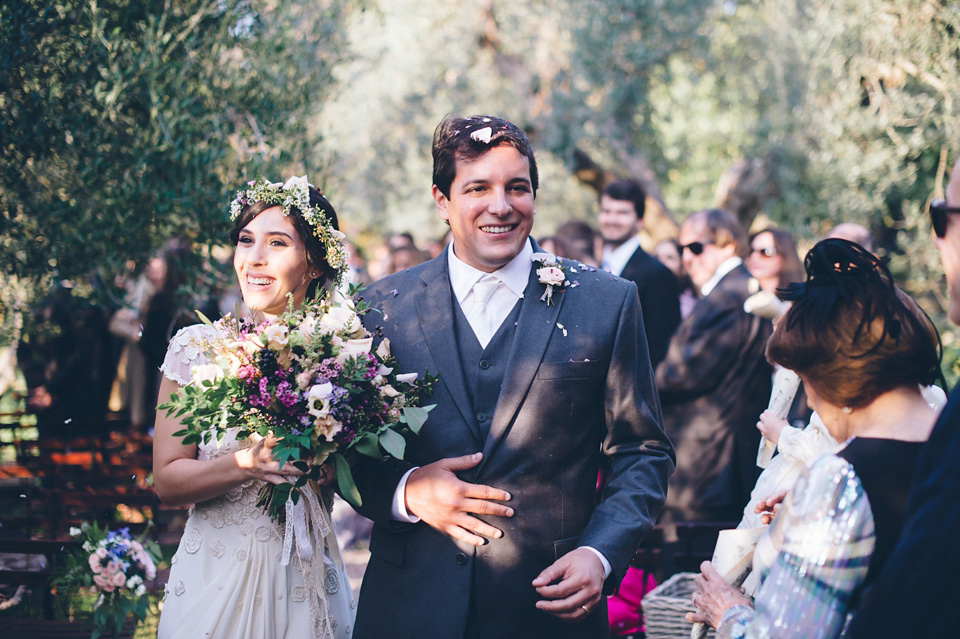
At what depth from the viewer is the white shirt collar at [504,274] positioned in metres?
2.89

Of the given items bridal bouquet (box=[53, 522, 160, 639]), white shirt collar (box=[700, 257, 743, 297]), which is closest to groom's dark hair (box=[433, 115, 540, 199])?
bridal bouquet (box=[53, 522, 160, 639])

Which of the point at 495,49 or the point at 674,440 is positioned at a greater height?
the point at 495,49

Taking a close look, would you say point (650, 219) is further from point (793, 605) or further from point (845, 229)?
point (793, 605)

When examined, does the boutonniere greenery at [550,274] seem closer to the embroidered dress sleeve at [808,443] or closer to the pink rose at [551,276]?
the pink rose at [551,276]

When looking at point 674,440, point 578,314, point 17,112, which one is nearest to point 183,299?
point 17,112

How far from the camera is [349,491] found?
2523 mm

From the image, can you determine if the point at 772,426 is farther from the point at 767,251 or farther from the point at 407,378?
the point at 767,251

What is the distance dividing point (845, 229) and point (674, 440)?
6.35ft

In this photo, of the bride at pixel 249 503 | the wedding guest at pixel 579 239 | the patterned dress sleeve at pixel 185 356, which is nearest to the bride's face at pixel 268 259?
the bride at pixel 249 503

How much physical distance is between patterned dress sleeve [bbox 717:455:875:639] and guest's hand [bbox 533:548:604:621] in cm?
66

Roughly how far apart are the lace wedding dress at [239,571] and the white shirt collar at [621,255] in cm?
416

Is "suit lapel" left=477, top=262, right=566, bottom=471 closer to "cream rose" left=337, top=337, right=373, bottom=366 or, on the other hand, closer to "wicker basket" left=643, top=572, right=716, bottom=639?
"cream rose" left=337, top=337, right=373, bottom=366

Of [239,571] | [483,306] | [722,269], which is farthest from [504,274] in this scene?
[722,269]

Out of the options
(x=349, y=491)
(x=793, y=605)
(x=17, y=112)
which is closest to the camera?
(x=793, y=605)
